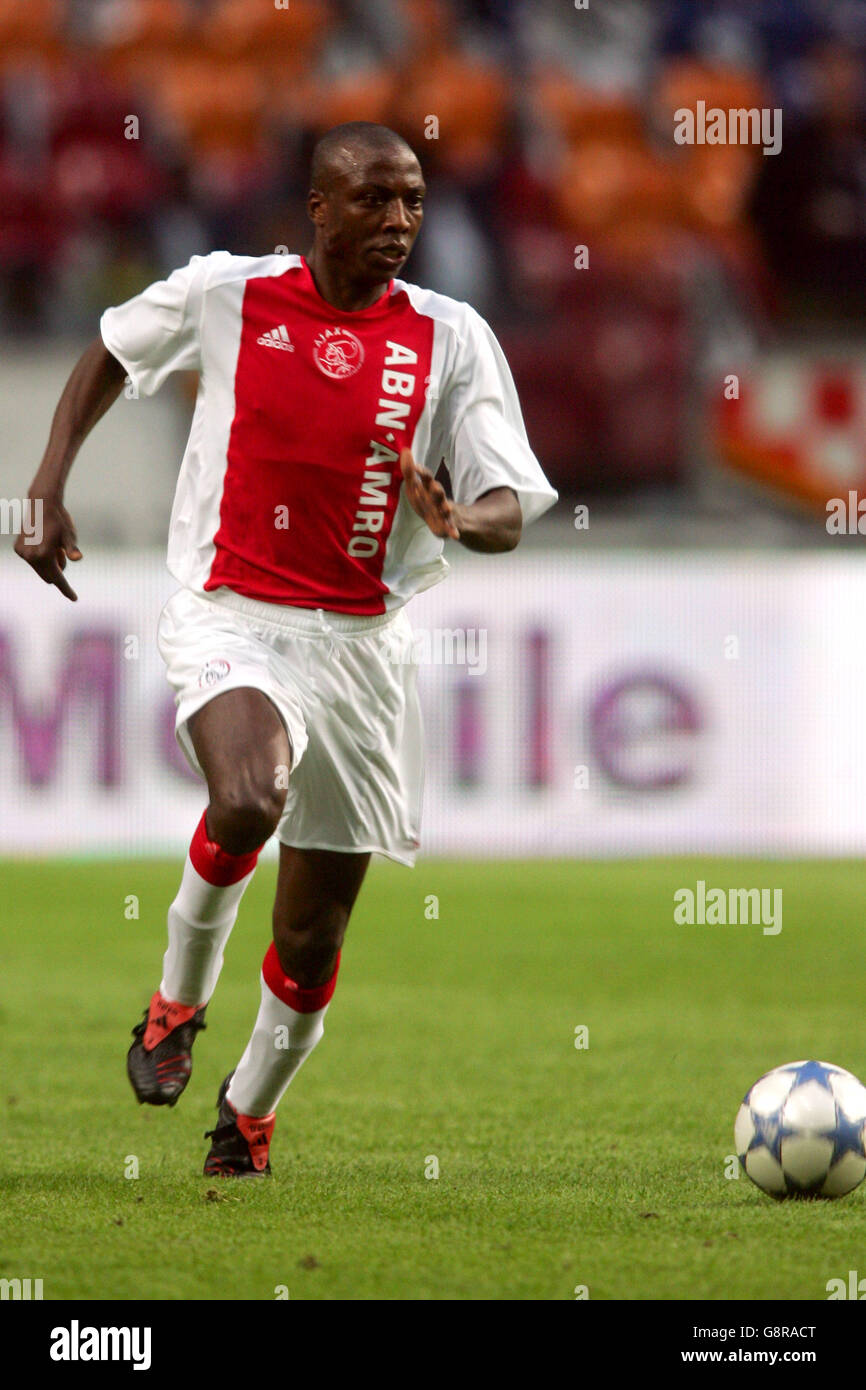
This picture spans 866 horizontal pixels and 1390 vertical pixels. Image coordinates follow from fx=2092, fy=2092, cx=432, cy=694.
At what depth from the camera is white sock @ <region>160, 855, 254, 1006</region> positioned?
14.2 feet

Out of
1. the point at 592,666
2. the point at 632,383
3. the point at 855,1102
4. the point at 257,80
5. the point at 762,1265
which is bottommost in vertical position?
the point at 762,1265

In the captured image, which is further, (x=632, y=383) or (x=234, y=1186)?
(x=632, y=383)

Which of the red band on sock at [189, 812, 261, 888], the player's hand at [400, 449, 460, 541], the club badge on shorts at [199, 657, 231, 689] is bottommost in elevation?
the red band on sock at [189, 812, 261, 888]

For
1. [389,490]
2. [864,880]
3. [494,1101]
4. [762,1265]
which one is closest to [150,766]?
[864,880]

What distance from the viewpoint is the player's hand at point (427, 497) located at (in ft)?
13.1

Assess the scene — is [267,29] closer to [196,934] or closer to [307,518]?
[307,518]

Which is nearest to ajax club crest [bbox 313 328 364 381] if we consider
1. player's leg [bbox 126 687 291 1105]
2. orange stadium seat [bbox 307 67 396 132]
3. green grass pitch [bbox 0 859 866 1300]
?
player's leg [bbox 126 687 291 1105]

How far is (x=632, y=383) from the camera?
1377 cm

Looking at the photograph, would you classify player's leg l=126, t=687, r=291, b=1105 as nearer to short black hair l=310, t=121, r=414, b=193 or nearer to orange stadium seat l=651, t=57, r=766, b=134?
short black hair l=310, t=121, r=414, b=193

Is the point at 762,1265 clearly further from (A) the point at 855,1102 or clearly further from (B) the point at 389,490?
(B) the point at 389,490

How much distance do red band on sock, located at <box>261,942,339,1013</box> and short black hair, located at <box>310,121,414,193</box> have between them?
1.66m

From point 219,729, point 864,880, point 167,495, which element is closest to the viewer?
point 219,729

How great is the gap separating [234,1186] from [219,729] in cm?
101

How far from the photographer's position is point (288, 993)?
15.1ft
